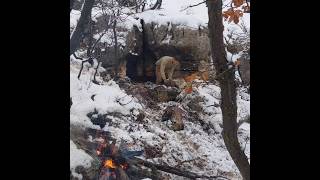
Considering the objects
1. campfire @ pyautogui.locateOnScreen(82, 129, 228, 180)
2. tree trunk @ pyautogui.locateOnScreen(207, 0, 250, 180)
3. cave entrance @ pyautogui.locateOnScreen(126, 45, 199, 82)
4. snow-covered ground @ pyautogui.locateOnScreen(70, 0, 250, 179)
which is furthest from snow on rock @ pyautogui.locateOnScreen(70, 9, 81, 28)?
tree trunk @ pyautogui.locateOnScreen(207, 0, 250, 180)

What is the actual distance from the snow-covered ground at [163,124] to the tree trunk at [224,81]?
0.03 m

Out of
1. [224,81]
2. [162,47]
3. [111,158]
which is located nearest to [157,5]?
[162,47]

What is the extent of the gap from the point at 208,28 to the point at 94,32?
566 millimetres

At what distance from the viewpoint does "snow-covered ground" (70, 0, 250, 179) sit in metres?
1.84

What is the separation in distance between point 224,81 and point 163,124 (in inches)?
14.2

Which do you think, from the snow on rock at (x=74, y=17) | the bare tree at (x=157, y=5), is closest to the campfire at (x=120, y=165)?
the snow on rock at (x=74, y=17)

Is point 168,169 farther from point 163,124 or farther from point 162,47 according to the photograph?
point 162,47

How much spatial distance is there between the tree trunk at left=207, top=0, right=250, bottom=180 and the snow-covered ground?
0.03 meters

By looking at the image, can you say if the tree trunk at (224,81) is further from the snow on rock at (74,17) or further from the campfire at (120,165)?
the snow on rock at (74,17)

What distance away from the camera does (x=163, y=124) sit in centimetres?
189
